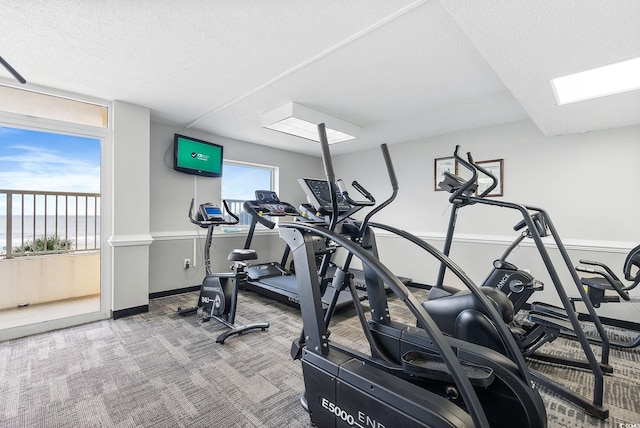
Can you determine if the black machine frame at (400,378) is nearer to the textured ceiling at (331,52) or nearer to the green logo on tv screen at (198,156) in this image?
the textured ceiling at (331,52)

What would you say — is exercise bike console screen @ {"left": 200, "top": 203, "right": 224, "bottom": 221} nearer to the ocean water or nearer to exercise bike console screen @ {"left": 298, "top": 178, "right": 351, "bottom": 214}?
the ocean water

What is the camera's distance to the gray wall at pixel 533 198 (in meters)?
3.21

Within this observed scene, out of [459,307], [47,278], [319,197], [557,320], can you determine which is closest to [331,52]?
[319,197]

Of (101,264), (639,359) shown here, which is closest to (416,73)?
(639,359)

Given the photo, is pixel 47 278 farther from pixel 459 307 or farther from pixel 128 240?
pixel 459 307

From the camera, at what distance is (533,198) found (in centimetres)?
375

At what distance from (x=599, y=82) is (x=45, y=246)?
19.3 feet

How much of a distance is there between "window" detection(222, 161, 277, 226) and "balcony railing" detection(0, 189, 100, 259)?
6.22ft

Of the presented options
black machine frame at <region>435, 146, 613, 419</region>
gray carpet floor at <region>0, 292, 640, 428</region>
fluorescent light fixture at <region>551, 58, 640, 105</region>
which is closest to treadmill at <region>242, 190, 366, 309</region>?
gray carpet floor at <region>0, 292, 640, 428</region>

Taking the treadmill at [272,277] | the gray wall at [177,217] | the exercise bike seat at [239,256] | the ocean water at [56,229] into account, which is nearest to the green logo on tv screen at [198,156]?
the gray wall at [177,217]

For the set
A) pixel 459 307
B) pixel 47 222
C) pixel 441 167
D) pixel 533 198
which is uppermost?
pixel 441 167

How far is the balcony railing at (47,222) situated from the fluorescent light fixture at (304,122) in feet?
7.51

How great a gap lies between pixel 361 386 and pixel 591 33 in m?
2.32

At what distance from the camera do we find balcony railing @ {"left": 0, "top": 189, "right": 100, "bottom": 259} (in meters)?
3.10
